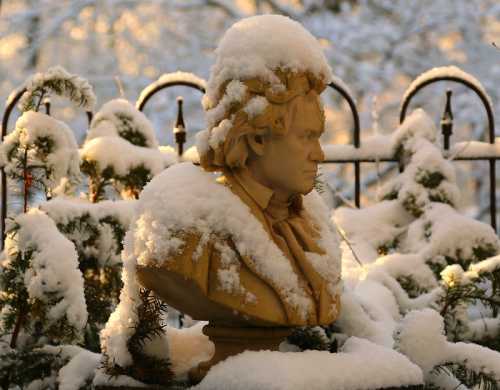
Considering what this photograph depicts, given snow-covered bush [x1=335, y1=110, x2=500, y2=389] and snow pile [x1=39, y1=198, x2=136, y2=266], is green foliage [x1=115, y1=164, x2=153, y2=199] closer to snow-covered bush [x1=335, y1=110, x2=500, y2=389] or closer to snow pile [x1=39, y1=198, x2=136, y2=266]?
snow pile [x1=39, y1=198, x2=136, y2=266]

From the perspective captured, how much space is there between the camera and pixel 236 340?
2.27 meters

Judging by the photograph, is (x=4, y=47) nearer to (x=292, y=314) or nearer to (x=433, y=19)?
(x=433, y=19)

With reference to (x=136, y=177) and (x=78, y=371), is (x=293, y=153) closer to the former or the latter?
(x=78, y=371)

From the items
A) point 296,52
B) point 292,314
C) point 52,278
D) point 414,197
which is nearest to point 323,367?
point 292,314

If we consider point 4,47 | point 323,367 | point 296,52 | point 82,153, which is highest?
point 4,47

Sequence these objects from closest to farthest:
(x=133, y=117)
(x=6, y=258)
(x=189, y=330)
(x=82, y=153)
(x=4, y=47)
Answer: (x=189, y=330) → (x=6, y=258) → (x=82, y=153) → (x=133, y=117) → (x=4, y=47)

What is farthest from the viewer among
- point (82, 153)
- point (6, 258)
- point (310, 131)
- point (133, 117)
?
point (133, 117)

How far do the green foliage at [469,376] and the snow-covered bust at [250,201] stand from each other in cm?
46

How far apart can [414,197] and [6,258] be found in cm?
167

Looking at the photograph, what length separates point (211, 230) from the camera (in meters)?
2.19

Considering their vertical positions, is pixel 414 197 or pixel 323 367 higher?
pixel 414 197

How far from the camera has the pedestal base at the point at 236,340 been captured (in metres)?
2.26

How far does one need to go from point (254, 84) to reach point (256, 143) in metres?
0.14

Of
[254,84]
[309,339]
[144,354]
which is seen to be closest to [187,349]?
[144,354]
